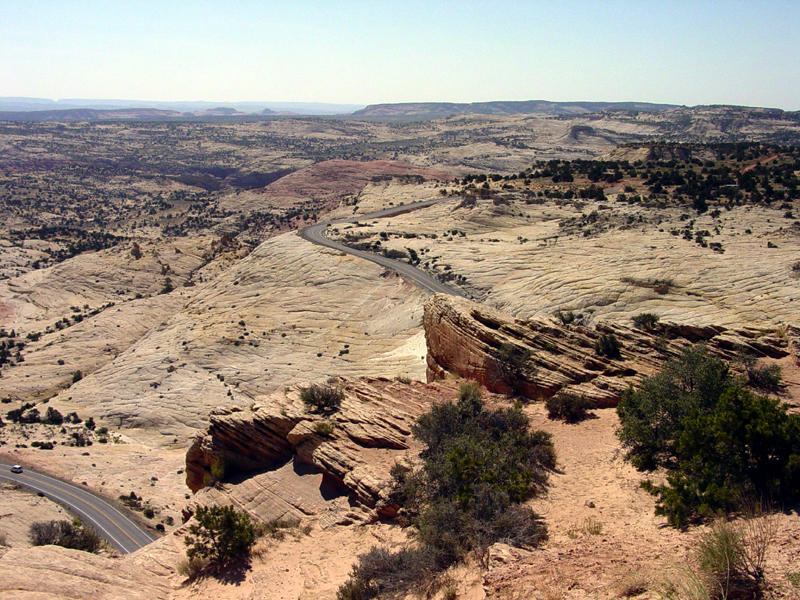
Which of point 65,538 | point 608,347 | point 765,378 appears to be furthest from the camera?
point 608,347

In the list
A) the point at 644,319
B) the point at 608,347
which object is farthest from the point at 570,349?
the point at 644,319

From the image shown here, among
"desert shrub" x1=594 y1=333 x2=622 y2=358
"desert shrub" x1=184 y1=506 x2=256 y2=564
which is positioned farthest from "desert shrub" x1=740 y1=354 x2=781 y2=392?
"desert shrub" x1=184 y1=506 x2=256 y2=564

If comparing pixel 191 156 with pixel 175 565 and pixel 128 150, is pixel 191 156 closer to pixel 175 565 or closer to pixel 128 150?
pixel 128 150

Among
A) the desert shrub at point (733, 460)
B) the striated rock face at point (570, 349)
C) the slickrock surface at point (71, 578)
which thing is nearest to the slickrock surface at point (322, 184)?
the striated rock face at point (570, 349)

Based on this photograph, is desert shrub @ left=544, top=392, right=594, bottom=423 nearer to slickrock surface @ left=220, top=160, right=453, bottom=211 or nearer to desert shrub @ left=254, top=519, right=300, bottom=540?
desert shrub @ left=254, top=519, right=300, bottom=540

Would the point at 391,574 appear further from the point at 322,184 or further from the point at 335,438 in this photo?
the point at 322,184

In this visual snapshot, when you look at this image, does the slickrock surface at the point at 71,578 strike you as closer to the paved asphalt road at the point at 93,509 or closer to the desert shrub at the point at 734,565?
the desert shrub at the point at 734,565
